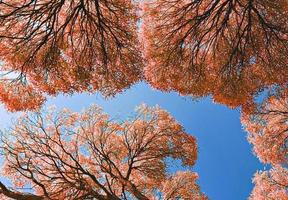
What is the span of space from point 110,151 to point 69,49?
11.3 feet

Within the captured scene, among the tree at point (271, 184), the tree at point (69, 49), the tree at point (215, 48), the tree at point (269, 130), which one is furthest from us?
the tree at point (271, 184)

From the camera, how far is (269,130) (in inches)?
541

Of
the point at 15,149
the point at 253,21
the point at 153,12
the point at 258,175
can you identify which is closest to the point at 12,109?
the point at 15,149

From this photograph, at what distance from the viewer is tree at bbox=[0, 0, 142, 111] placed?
9.68m

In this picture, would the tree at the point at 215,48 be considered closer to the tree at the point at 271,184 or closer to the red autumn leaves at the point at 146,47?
the red autumn leaves at the point at 146,47

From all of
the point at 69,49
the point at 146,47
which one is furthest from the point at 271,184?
the point at 69,49

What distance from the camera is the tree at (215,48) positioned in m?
10.8

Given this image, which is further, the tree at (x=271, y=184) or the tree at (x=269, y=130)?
the tree at (x=271, y=184)

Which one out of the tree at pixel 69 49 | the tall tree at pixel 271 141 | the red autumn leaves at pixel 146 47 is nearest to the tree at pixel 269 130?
the tall tree at pixel 271 141

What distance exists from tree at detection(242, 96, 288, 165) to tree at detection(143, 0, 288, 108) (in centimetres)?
163

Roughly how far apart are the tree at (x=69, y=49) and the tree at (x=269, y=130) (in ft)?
16.8

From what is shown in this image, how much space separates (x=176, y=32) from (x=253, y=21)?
2203 mm

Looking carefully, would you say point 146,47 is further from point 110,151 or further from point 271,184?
point 271,184

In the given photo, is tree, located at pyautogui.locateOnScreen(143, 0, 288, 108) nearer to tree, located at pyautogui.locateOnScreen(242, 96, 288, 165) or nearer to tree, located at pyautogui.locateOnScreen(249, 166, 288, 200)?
tree, located at pyautogui.locateOnScreen(242, 96, 288, 165)
